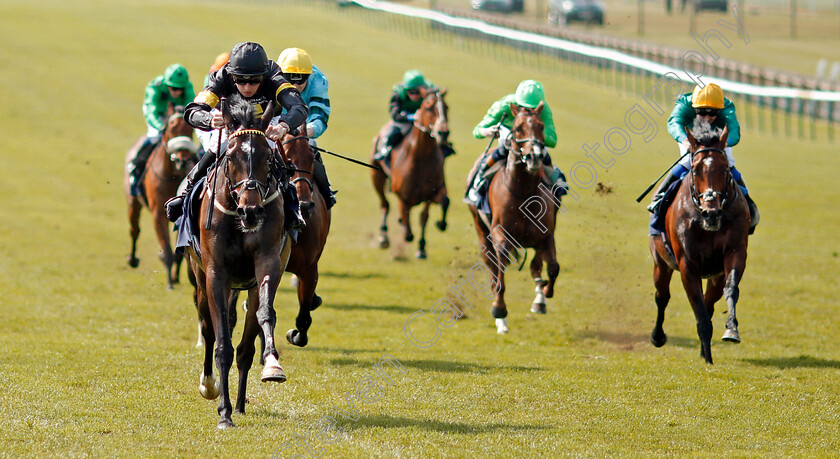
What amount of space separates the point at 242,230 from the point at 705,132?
15.5 ft

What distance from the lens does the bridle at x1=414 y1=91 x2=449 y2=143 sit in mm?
14641

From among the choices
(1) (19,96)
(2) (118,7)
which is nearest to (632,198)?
(1) (19,96)

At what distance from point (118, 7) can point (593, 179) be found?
4024 cm

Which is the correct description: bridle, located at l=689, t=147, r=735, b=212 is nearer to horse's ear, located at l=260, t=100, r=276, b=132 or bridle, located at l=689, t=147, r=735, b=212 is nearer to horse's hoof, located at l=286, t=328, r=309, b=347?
horse's hoof, located at l=286, t=328, r=309, b=347

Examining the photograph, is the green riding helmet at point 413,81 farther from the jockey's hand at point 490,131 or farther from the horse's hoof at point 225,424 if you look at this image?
the horse's hoof at point 225,424

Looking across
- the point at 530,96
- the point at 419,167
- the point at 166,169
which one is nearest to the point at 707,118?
the point at 530,96

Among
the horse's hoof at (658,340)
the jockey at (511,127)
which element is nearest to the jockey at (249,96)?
the jockey at (511,127)

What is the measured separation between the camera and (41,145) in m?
→ 27.8

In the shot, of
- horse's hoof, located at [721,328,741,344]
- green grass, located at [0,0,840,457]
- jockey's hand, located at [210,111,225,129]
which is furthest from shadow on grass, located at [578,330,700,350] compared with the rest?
jockey's hand, located at [210,111,225,129]

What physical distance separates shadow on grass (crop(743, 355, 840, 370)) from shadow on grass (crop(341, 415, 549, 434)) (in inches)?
134

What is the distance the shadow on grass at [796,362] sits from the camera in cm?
1009

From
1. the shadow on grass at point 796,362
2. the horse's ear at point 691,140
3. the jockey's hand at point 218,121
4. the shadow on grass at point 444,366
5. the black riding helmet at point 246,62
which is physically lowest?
the shadow on grass at point 796,362

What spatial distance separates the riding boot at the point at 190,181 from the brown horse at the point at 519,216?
12.7 feet

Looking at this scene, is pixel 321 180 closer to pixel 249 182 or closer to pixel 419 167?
pixel 249 182
